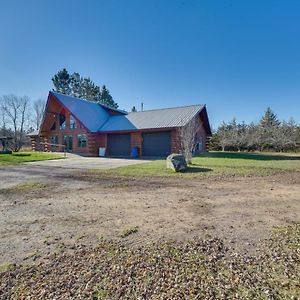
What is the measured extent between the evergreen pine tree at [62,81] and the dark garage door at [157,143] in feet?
134

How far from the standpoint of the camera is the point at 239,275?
8.82ft

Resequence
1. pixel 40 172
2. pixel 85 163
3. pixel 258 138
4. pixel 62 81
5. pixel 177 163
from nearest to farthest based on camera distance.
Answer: pixel 177 163, pixel 40 172, pixel 85 163, pixel 258 138, pixel 62 81

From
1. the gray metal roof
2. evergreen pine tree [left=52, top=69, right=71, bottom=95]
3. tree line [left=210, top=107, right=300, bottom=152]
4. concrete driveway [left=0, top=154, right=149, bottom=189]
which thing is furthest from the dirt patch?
evergreen pine tree [left=52, top=69, right=71, bottom=95]

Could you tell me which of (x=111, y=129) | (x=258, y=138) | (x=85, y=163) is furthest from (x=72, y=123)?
(x=258, y=138)

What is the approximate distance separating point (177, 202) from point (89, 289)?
3.82 m

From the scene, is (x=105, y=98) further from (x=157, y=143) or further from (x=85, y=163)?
(x=85, y=163)

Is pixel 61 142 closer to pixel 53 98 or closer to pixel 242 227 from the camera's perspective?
pixel 53 98

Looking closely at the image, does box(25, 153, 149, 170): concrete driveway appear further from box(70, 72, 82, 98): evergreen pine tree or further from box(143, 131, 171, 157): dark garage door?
box(70, 72, 82, 98): evergreen pine tree

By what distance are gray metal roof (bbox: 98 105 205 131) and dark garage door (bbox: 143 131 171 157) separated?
1008 millimetres

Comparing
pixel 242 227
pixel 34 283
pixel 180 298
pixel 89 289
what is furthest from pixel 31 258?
pixel 242 227

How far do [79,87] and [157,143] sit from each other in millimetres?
43457

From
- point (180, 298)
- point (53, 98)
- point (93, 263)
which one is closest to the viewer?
point (180, 298)

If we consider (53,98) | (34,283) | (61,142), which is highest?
(53,98)

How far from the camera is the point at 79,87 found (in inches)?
2288
